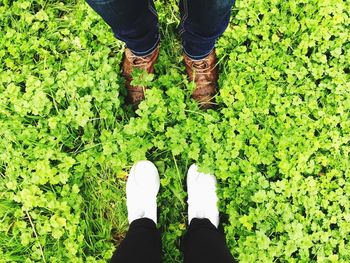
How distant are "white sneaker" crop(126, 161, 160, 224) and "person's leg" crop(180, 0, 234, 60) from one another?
38.7 inches

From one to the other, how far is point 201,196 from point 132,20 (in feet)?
4.72

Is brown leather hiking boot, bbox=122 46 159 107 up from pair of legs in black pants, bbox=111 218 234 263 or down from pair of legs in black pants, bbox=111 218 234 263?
up

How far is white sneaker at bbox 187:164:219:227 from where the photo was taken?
2823 millimetres

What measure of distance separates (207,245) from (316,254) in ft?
3.07

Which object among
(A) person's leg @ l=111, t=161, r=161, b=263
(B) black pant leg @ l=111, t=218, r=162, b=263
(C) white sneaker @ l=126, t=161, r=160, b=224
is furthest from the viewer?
(C) white sneaker @ l=126, t=161, r=160, b=224

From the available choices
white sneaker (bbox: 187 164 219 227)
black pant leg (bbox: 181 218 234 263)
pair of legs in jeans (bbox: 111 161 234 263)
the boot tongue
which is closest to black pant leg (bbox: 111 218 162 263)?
pair of legs in jeans (bbox: 111 161 234 263)

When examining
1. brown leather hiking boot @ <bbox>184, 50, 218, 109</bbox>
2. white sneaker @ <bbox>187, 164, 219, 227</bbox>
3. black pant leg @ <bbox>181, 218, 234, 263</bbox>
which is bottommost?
black pant leg @ <bbox>181, 218, 234, 263</bbox>

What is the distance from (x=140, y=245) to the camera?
2.39m

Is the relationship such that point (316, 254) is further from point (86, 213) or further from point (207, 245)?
point (86, 213)

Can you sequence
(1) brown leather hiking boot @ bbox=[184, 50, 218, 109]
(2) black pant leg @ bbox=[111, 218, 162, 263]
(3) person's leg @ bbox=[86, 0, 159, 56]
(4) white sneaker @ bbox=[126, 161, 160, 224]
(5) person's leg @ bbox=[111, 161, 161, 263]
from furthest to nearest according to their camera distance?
(1) brown leather hiking boot @ bbox=[184, 50, 218, 109] < (4) white sneaker @ bbox=[126, 161, 160, 224] < (5) person's leg @ bbox=[111, 161, 161, 263] < (2) black pant leg @ bbox=[111, 218, 162, 263] < (3) person's leg @ bbox=[86, 0, 159, 56]

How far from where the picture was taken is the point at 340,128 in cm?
295

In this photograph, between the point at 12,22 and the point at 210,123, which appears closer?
the point at 210,123

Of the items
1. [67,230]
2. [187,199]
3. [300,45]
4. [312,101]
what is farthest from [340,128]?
[67,230]

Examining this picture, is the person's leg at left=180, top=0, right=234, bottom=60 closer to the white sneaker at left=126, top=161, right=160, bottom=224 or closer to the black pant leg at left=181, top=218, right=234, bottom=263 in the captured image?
the white sneaker at left=126, top=161, right=160, bottom=224
